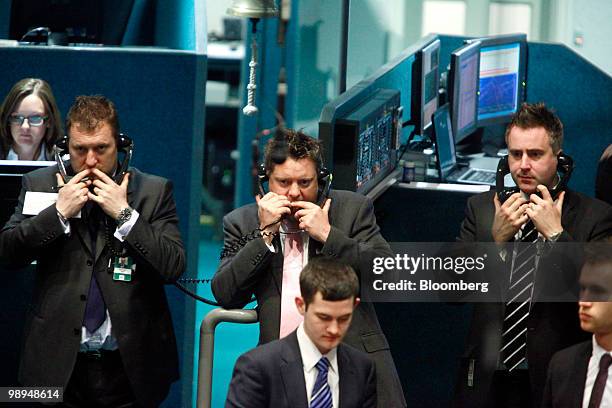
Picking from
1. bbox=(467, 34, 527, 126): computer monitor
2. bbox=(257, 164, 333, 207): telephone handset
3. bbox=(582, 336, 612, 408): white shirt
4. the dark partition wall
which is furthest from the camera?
bbox=(467, 34, 527, 126): computer monitor

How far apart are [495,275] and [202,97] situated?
5.18 ft

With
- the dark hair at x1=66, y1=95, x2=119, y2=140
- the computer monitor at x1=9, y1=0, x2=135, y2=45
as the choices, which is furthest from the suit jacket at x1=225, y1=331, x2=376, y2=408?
the computer monitor at x1=9, y1=0, x2=135, y2=45

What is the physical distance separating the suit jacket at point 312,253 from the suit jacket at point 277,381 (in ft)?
1.03

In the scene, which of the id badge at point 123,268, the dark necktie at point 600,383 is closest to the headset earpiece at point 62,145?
the id badge at point 123,268

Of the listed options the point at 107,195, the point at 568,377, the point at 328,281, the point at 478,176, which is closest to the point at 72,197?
the point at 107,195

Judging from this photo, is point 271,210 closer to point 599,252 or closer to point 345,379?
point 345,379

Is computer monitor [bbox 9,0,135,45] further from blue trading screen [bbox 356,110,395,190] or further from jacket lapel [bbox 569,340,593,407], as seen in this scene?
jacket lapel [bbox 569,340,593,407]

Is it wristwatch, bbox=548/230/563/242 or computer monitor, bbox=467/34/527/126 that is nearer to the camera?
wristwatch, bbox=548/230/563/242

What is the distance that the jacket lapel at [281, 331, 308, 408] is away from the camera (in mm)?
3148

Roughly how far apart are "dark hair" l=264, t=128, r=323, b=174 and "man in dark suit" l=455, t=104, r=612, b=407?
1.84 ft

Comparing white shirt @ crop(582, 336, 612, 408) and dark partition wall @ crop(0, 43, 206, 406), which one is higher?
dark partition wall @ crop(0, 43, 206, 406)

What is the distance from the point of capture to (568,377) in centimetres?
341

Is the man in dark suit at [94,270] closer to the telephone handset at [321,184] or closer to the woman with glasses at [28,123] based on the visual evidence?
Answer: the telephone handset at [321,184]

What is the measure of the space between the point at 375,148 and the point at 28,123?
130 cm
